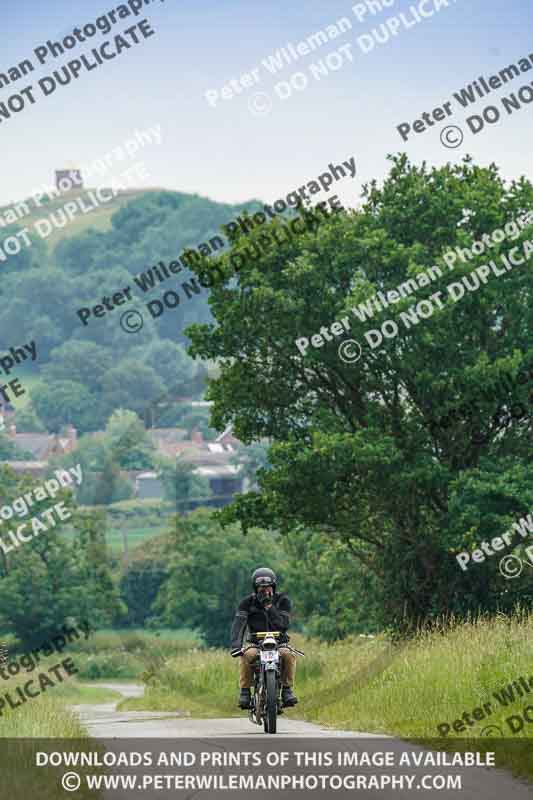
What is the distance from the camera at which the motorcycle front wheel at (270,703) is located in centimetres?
1572

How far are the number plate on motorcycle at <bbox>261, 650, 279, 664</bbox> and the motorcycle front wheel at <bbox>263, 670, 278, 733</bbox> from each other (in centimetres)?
13

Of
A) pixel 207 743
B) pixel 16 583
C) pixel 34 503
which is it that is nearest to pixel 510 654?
pixel 207 743

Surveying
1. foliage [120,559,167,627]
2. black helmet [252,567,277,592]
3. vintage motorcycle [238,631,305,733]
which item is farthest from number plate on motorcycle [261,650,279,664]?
foliage [120,559,167,627]

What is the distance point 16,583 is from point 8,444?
6052cm

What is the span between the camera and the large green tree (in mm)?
32750

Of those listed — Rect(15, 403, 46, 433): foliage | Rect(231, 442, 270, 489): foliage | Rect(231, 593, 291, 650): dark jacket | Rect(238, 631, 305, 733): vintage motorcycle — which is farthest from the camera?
Rect(15, 403, 46, 433): foliage

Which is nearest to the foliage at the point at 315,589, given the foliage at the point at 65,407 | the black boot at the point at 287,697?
the black boot at the point at 287,697

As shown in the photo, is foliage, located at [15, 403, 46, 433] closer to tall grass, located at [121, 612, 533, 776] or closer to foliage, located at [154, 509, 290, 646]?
foliage, located at [154, 509, 290, 646]

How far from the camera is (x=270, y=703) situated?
52.6 ft

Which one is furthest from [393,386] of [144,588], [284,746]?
[144,588]

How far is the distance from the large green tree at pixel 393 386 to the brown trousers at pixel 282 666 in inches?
614

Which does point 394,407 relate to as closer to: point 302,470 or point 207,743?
point 302,470

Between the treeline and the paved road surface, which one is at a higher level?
the paved road surface

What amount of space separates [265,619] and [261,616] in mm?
54
